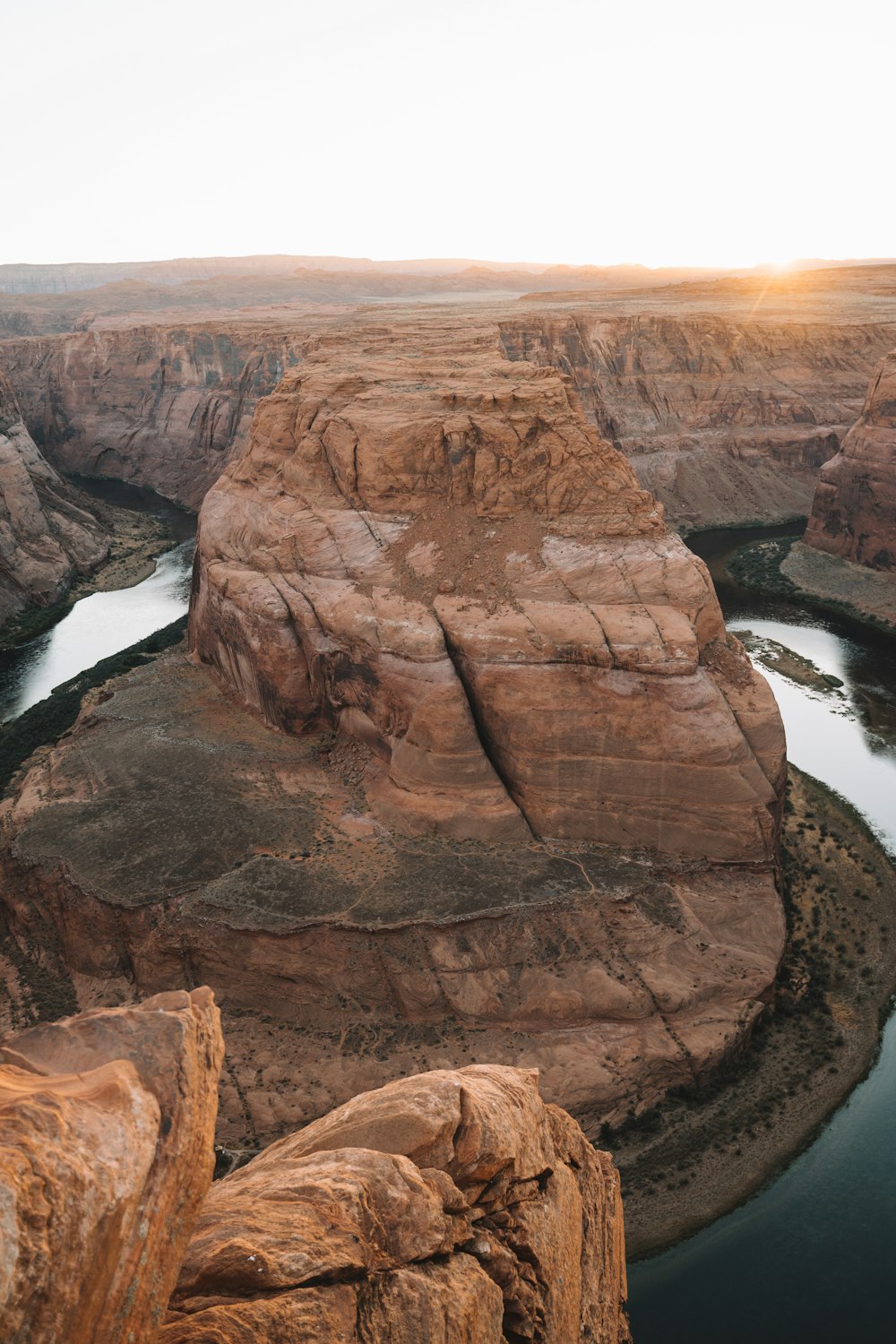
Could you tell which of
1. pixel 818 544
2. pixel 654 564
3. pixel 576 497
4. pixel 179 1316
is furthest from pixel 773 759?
pixel 818 544

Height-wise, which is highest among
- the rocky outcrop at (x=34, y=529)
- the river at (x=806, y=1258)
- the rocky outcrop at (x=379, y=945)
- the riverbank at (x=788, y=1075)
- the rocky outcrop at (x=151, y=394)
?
the rocky outcrop at (x=151, y=394)

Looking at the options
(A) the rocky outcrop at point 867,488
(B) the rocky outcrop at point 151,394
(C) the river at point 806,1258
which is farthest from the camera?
(B) the rocky outcrop at point 151,394

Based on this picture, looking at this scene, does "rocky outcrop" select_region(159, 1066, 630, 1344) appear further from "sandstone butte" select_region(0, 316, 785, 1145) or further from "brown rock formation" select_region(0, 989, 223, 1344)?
"sandstone butte" select_region(0, 316, 785, 1145)

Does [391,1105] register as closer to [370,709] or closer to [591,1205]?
[591,1205]

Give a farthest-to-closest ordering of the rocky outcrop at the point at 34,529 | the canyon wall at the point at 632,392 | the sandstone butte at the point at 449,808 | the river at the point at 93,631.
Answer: the canyon wall at the point at 632,392, the rocky outcrop at the point at 34,529, the river at the point at 93,631, the sandstone butte at the point at 449,808

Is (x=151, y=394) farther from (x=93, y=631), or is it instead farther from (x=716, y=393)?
(x=716, y=393)

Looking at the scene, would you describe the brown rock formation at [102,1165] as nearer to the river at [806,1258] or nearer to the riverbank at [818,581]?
the river at [806,1258]

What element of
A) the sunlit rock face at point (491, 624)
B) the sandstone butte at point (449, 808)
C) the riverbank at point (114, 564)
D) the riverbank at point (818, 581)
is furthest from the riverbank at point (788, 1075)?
the riverbank at point (114, 564)

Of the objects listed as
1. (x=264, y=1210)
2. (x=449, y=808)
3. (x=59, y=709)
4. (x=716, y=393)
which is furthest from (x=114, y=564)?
(x=264, y=1210)
